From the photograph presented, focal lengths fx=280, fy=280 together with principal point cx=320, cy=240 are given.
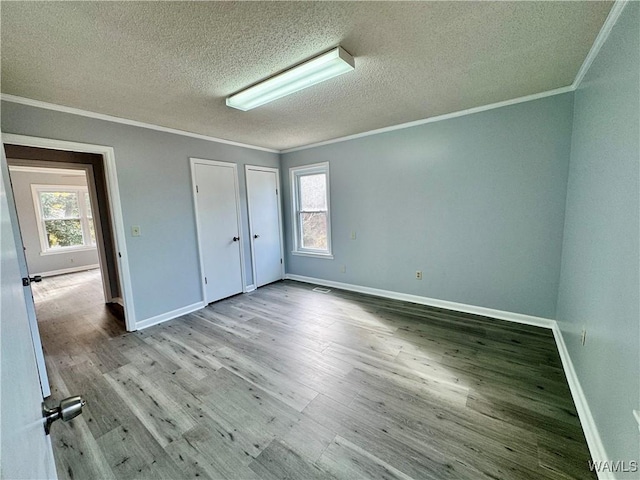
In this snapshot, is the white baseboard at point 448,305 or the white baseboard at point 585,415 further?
the white baseboard at point 448,305

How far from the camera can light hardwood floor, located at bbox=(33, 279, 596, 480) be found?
1.63m

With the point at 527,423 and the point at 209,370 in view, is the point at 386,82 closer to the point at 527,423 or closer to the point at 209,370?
the point at 527,423

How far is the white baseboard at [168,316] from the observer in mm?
3369

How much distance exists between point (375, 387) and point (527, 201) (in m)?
2.49

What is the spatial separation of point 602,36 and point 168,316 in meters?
4.81

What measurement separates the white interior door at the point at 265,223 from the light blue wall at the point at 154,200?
837 millimetres

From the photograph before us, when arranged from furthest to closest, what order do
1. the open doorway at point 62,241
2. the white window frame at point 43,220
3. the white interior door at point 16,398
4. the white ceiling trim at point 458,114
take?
the white window frame at point 43,220
the open doorway at point 62,241
the white ceiling trim at point 458,114
the white interior door at point 16,398

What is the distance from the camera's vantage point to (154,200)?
3.43 meters

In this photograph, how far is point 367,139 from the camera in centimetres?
403

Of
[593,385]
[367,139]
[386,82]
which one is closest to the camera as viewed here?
[593,385]

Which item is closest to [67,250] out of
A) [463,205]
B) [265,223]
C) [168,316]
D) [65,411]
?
[168,316]

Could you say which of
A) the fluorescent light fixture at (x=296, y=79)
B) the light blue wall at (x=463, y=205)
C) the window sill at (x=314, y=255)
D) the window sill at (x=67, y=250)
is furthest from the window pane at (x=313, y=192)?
the window sill at (x=67, y=250)

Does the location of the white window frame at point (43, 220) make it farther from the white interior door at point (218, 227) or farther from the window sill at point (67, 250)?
the white interior door at point (218, 227)

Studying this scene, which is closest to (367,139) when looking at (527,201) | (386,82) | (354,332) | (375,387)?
(386,82)
